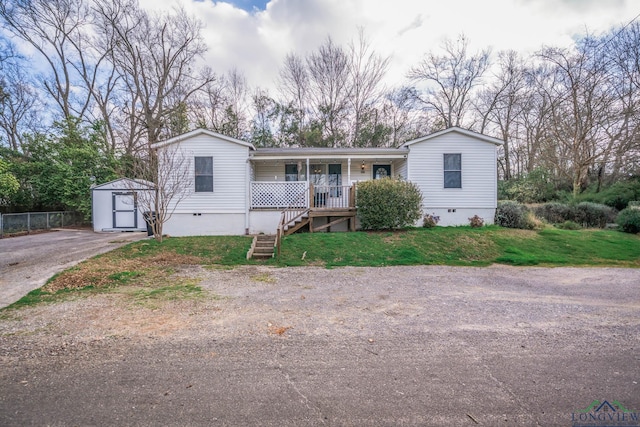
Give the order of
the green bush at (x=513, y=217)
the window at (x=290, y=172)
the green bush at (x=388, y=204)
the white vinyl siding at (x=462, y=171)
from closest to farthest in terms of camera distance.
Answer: the green bush at (x=388, y=204), the green bush at (x=513, y=217), the white vinyl siding at (x=462, y=171), the window at (x=290, y=172)

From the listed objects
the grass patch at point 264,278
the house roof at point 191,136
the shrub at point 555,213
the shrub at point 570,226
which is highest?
the house roof at point 191,136

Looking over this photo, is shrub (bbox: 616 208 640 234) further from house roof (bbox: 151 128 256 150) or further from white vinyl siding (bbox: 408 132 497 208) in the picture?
house roof (bbox: 151 128 256 150)

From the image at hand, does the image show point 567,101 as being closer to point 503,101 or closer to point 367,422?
point 503,101

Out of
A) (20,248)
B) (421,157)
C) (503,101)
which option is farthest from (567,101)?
(20,248)

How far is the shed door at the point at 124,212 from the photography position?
15.3 metres

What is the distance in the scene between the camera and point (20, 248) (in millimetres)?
9883

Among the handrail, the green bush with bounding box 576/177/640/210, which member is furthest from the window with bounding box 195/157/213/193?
the green bush with bounding box 576/177/640/210

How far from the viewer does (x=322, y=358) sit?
297 cm

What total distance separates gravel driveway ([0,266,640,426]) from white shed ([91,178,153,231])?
40.6ft

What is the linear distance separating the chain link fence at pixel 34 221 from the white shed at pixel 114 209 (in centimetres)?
266

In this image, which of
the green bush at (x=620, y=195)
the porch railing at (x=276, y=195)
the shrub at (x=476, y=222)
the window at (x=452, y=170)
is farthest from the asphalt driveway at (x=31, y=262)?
the green bush at (x=620, y=195)

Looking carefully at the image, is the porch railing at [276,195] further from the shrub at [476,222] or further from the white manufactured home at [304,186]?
the shrub at [476,222]

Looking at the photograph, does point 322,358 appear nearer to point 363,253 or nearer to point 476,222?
point 363,253

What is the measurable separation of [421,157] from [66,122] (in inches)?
853
